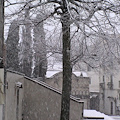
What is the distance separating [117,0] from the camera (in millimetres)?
8492

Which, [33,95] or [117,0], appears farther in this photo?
[33,95]

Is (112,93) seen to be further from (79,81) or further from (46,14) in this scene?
(46,14)

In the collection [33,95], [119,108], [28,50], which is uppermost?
[28,50]

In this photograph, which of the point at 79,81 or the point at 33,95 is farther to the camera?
the point at 79,81

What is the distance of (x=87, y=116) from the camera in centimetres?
1441

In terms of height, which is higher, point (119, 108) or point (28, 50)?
point (28, 50)

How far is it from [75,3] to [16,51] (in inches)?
465

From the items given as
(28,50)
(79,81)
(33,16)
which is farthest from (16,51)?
(79,81)

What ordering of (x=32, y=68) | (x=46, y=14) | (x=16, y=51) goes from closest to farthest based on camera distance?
(x=46, y=14) → (x=16, y=51) → (x=32, y=68)

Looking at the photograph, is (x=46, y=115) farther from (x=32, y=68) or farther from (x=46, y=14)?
(x=32, y=68)

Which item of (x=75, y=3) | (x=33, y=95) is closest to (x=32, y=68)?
(x=33, y=95)

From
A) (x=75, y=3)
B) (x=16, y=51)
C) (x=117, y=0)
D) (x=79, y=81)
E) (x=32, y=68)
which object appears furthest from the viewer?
(x=79, y=81)

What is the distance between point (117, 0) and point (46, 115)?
750 centimetres

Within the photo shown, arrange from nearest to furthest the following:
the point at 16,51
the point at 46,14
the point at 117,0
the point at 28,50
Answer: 1. the point at 117,0
2. the point at 46,14
3. the point at 28,50
4. the point at 16,51
